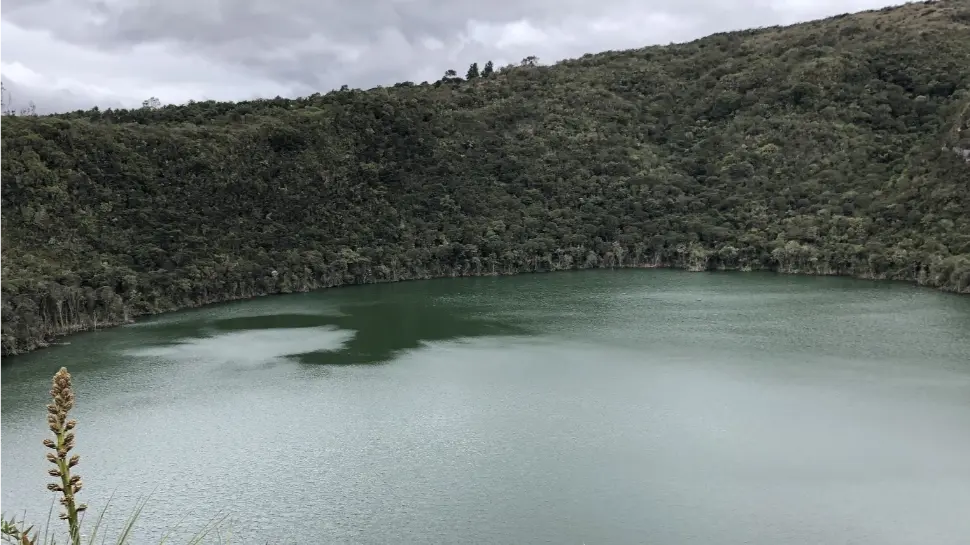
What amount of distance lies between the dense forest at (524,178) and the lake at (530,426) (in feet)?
32.8

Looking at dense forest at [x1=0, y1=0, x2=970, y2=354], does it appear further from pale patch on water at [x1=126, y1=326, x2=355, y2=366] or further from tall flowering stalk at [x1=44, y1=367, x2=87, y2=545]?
tall flowering stalk at [x1=44, y1=367, x2=87, y2=545]

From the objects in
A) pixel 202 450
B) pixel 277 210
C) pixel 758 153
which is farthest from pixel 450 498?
pixel 758 153

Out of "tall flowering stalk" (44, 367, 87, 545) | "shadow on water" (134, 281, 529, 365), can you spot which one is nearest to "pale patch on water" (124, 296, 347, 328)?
"shadow on water" (134, 281, 529, 365)

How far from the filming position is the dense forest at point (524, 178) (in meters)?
51.9

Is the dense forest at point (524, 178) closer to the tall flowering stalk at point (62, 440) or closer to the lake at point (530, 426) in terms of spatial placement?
the lake at point (530, 426)

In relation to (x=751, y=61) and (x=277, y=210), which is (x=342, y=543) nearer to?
(x=277, y=210)

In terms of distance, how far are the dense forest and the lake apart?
393 inches

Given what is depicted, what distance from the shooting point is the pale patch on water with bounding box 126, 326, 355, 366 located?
1451 inches

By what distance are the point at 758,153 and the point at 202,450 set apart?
65674 mm

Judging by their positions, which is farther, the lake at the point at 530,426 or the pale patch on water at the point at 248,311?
the pale patch on water at the point at 248,311

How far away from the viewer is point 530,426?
24.7 meters

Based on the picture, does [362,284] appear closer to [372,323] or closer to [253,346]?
[372,323]

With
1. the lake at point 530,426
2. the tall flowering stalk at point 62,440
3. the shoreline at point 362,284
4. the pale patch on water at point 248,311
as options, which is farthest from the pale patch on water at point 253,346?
the tall flowering stalk at point 62,440

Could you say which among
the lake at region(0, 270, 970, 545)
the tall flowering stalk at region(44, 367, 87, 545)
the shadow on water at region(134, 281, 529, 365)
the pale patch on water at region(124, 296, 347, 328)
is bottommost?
the lake at region(0, 270, 970, 545)
